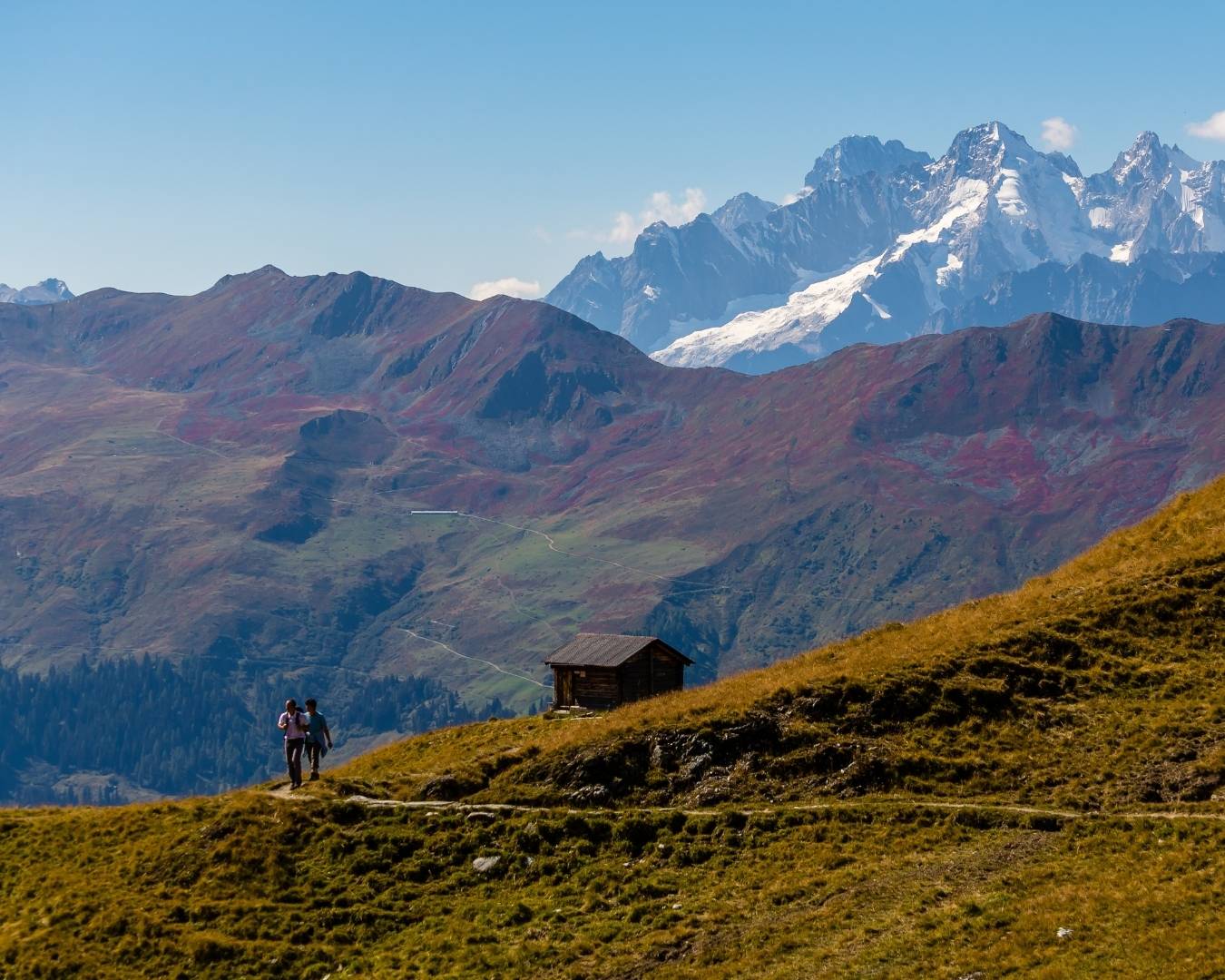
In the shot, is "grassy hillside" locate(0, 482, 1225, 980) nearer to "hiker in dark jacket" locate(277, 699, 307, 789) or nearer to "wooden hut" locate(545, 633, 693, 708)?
"hiker in dark jacket" locate(277, 699, 307, 789)

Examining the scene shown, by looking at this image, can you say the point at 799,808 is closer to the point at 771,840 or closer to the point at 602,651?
the point at 771,840

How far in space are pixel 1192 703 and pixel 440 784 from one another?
23.6 meters

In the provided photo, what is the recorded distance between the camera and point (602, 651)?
6875cm

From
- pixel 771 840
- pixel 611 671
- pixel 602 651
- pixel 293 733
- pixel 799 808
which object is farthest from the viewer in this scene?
pixel 602 651

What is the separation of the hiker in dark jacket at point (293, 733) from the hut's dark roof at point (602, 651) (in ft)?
74.2

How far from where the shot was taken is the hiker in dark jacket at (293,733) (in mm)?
44281

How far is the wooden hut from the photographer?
66.5m

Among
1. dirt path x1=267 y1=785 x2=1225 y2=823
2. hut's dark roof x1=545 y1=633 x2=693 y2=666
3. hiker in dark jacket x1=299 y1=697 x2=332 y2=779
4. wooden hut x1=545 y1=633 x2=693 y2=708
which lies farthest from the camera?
hut's dark roof x1=545 y1=633 x2=693 y2=666

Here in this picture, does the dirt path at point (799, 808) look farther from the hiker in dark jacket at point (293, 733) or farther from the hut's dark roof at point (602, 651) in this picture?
the hut's dark roof at point (602, 651)

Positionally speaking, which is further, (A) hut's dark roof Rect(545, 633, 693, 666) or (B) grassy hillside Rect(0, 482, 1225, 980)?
(A) hut's dark roof Rect(545, 633, 693, 666)

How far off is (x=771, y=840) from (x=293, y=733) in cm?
1665

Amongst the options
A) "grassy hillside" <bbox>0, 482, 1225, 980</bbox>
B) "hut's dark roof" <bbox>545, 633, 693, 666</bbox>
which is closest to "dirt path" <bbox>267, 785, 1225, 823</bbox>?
"grassy hillside" <bbox>0, 482, 1225, 980</bbox>

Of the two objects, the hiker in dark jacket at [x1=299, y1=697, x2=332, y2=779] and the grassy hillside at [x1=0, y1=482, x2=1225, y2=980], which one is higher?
the hiker in dark jacket at [x1=299, y1=697, x2=332, y2=779]

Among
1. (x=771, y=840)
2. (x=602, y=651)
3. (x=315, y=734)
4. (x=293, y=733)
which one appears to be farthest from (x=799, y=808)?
(x=602, y=651)
